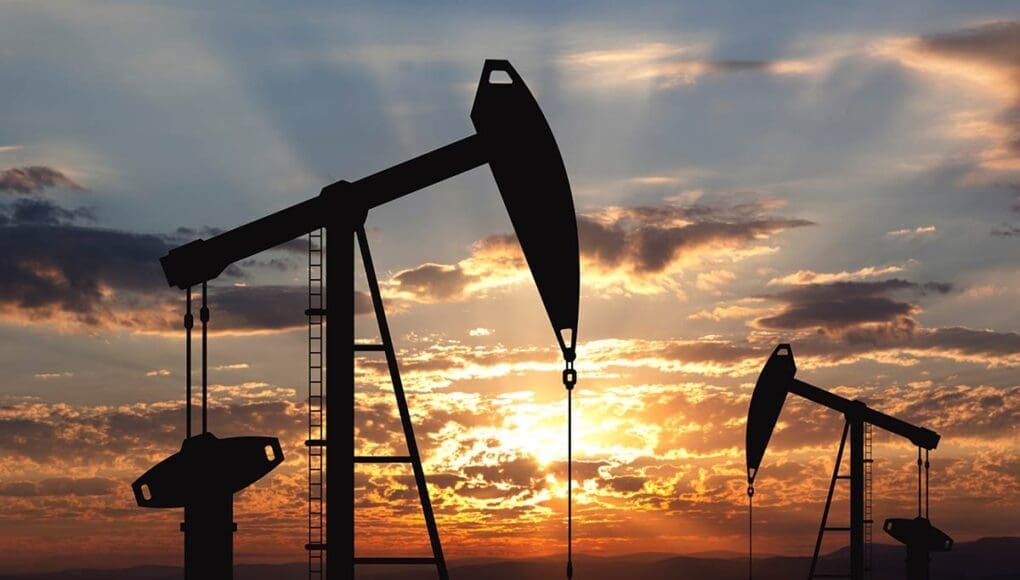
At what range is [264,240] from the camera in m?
19.8

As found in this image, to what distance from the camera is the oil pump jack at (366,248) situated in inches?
730

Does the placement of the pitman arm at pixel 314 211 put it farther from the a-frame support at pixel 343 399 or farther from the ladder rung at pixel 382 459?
the ladder rung at pixel 382 459

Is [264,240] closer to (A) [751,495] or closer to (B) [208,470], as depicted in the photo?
(B) [208,470]

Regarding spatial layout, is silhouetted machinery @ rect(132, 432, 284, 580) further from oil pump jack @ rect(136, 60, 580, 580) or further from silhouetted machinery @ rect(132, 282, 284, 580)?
oil pump jack @ rect(136, 60, 580, 580)

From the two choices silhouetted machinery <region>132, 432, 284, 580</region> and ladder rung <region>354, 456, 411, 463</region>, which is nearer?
silhouetted machinery <region>132, 432, 284, 580</region>

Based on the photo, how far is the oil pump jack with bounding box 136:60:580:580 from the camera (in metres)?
18.5

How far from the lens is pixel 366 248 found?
19.5 m

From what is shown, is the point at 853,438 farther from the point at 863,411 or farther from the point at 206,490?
the point at 206,490

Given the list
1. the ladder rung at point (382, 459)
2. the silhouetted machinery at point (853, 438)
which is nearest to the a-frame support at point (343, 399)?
the ladder rung at point (382, 459)

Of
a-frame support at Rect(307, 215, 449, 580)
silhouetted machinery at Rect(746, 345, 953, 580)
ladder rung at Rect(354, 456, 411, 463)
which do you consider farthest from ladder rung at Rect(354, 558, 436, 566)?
silhouetted machinery at Rect(746, 345, 953, 580)

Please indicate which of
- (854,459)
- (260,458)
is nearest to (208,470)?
(260,458)

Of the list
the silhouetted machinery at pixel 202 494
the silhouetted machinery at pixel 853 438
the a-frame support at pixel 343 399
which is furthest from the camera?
the silhouetted machinery at pixel 853 438

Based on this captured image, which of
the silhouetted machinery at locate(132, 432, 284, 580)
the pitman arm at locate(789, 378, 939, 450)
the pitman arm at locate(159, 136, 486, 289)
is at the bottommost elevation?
the silhouetted machinery at locate(132, 432, 284, 580)

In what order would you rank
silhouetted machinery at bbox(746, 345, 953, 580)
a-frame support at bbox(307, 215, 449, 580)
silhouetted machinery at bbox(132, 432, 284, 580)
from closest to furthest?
silhouetted machinery at bbox(132, 432, 284, 580) → a-frame support at bbox(307, 215, 449, 580) → silhouetted machinery at bbox(746, 345, 953, 580)
